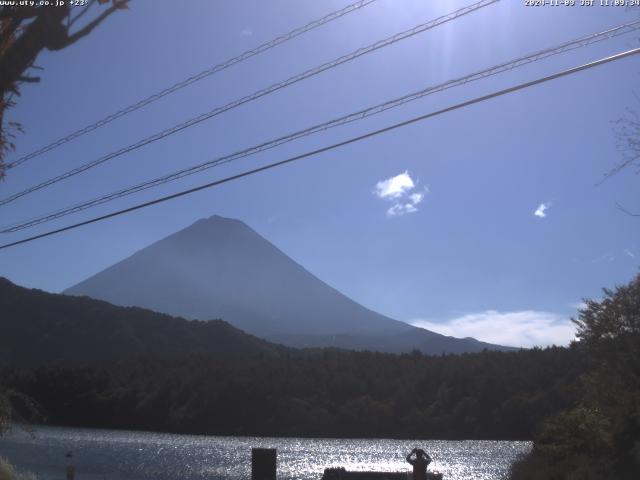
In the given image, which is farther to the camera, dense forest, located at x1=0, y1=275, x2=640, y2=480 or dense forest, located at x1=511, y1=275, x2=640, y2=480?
dense forest, located at x1=0, y1=275, x2=640, y2=480

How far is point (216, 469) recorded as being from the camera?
55781mm

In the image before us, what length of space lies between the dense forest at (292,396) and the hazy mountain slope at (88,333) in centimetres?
883

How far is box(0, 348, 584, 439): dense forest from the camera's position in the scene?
8544cm

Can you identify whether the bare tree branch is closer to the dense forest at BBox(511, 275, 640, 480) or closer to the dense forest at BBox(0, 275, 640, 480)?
the dense forest at BBox(511, 275, 640, 480)

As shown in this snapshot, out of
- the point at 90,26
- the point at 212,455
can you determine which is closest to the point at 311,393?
the point at 212,455

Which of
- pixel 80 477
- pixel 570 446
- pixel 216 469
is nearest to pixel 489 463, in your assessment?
pixel 216 469

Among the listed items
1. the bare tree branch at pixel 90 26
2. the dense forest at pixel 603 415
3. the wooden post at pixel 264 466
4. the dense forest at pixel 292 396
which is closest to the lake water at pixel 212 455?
the dense forest at pixel 292 396

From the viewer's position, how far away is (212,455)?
64.9m

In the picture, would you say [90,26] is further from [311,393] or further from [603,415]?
[311,393]

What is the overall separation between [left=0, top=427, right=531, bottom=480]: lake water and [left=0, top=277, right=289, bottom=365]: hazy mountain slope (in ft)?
56.3

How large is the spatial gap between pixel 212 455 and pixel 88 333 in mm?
51113

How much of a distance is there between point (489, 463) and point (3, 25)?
58.7 m

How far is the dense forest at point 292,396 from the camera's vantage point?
3364 inches

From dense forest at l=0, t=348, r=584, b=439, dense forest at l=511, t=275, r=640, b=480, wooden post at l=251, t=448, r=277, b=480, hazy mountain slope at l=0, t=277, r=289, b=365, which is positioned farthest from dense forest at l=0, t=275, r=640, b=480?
wooden post at l=251, t=448, r=277, b=480
